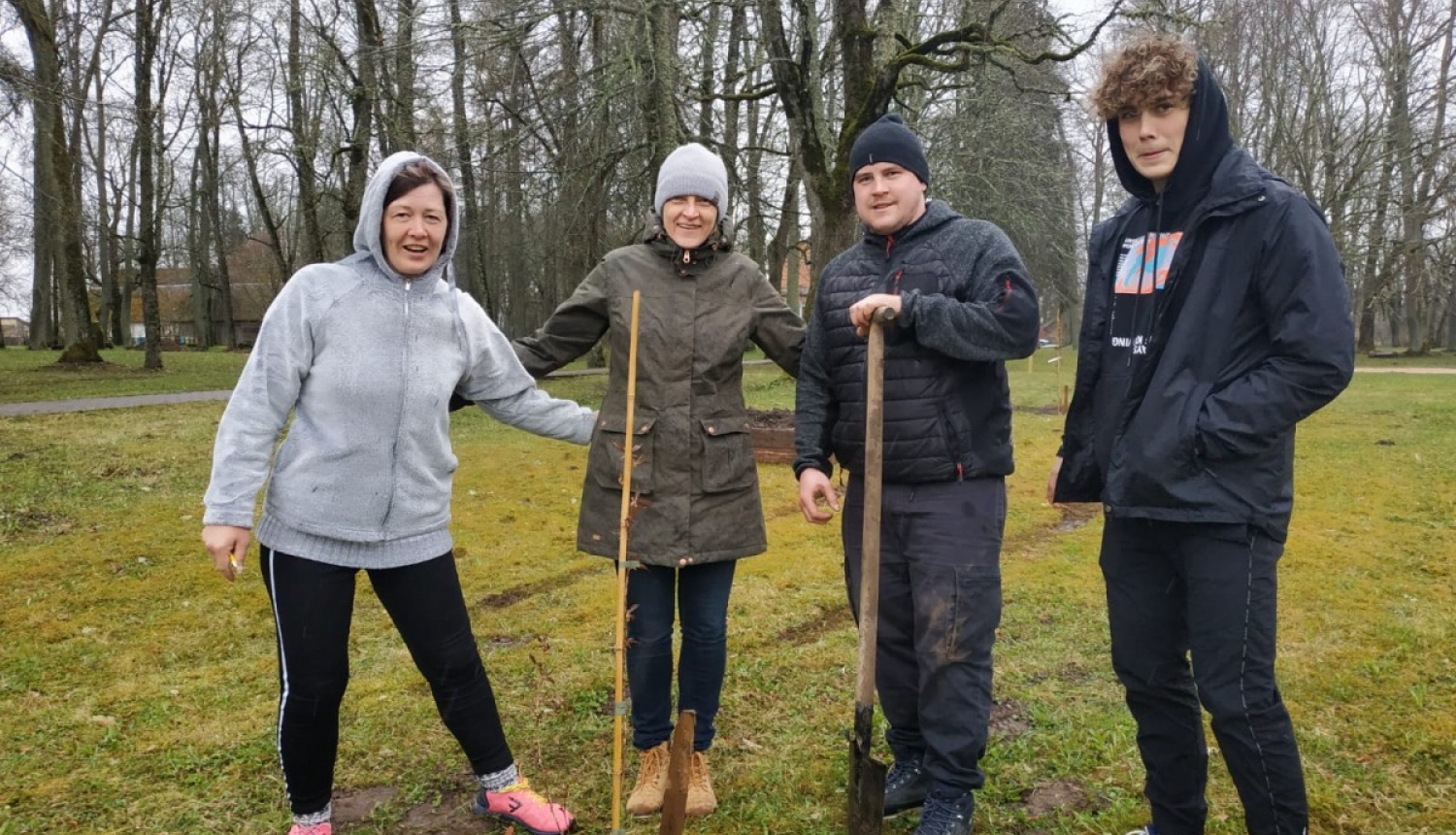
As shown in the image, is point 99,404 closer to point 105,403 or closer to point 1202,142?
point 105,403

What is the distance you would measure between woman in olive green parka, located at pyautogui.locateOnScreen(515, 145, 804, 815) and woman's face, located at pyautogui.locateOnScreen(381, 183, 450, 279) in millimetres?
508

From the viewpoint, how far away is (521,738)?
3.13m

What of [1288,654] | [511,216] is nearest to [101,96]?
[511,216]

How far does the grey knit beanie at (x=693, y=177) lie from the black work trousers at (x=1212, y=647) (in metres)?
1.43

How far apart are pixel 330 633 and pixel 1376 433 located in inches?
463

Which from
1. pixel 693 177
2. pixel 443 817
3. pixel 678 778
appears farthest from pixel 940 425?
pixel 443 817

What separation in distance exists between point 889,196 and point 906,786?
1.69 m

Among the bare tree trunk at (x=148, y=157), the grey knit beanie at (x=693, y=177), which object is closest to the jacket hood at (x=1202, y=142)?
the grey knit beanie at (x=693, y=177)

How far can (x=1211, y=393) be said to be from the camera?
6.70 feet

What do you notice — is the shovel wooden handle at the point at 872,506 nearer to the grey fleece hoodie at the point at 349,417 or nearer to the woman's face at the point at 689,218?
the woman's face at the point at 689,218

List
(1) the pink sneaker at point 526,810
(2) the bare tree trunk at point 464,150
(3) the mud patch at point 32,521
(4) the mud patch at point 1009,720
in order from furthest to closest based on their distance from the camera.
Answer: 1. (2) the bare tree trunk at point 464,150
2. (3) the mud patch at point 32,521
3. (4) the mud patch at point 1009,720
4. (1) the pink sneaker at point 526,810

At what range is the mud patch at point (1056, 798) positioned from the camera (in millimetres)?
2662

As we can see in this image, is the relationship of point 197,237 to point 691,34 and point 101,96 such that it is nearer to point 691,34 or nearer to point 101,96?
point 101,96

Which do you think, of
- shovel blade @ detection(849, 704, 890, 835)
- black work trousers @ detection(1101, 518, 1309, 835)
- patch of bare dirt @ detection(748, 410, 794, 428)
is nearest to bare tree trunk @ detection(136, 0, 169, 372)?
patch of bare dirt @ detection(748, 410, 794, 428)
